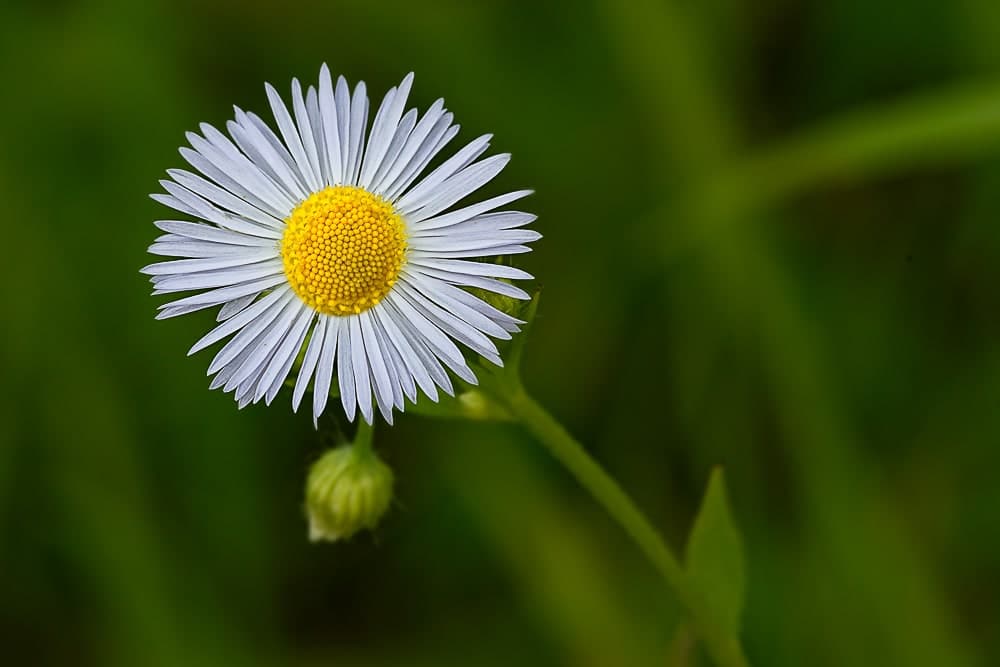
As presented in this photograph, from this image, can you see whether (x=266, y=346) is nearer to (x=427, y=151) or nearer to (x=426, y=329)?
(x=426, y=329)

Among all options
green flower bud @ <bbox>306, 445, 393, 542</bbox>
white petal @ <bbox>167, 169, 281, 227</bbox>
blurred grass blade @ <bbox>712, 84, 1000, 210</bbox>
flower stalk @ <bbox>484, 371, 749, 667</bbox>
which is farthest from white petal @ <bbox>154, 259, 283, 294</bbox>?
blurred grass blade @ <bbox>712, 84, 1000, 210</bbox>

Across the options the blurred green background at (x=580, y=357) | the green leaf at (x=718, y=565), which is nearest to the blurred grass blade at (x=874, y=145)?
the blurred green background at (x=580, y=357)

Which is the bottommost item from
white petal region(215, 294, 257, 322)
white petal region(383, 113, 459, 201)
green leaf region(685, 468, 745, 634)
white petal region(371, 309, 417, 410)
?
green leaf region(685, 468, 745, 634)

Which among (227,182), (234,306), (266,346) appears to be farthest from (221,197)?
(266,346)

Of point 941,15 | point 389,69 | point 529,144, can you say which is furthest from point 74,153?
point 941,15

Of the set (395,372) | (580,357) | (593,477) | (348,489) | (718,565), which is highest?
(395,372)

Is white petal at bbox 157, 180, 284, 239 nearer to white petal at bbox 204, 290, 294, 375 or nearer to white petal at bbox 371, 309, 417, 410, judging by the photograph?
white petal at bbox 204, 290, 294, 375
